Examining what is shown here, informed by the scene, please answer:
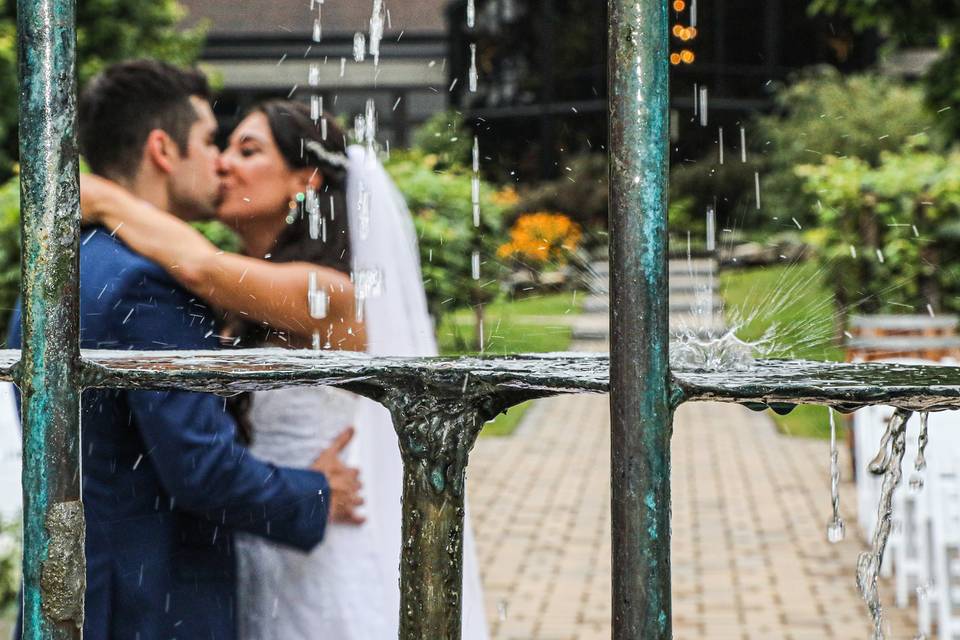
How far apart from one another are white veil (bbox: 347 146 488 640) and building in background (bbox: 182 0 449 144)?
19744 mm

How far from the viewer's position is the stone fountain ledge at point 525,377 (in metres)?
0.95

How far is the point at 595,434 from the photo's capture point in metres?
9.20

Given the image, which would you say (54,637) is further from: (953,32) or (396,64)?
(396,64)

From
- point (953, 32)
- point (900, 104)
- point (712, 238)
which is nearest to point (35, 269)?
point (953, 32)

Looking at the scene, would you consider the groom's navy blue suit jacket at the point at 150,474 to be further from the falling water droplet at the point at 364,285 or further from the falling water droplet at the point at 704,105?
the falling water droplet at the point at 704,105

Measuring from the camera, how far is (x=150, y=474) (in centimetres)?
221

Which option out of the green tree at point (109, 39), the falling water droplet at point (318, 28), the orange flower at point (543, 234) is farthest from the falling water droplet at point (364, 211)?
the falling water droplet at point (318, 28)

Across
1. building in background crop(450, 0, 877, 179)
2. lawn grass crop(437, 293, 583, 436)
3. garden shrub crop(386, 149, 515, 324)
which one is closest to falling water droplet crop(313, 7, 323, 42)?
building in background crop(450, 0, 877, 179)

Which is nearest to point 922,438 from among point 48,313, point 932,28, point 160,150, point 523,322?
point 48,313

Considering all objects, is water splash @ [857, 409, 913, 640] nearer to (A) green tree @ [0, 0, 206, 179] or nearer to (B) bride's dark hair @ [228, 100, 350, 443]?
(B) bride's dark hair @ [228, 100, 350, 443]

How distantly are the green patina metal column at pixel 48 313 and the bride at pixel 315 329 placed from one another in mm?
1446

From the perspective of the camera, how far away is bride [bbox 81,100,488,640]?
267 centimetres

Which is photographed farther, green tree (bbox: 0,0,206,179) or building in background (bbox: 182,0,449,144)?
building in background (bbox: 182,0,449,144)

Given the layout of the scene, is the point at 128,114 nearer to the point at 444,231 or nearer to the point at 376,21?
the point at 444,231
